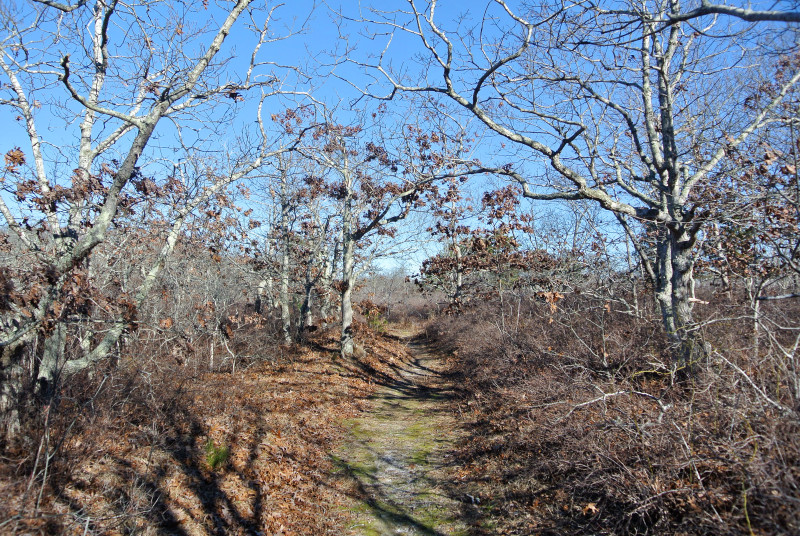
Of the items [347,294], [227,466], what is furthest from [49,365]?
[347,294]

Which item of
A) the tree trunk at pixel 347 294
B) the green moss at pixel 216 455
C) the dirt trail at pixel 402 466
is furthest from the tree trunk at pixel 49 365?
the tree trunk at pixel 347 294

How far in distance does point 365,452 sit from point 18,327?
5.23 metres

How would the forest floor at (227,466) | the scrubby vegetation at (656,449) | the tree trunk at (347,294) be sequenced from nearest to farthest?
the scrubby vegetation at (656,449) < the forest floor at (227,466) < the tree trunk at (347,294)

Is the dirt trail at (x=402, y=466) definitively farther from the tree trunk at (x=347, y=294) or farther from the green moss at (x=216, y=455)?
the tree trunk at (x=347, y=294)

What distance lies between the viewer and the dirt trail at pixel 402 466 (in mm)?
5488

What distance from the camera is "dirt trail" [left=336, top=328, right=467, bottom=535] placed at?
5.49 metres

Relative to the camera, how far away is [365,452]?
7.90 meters

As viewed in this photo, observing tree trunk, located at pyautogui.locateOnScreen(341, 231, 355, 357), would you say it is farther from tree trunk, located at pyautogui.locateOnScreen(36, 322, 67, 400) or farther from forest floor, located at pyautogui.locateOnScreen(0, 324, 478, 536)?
tree trunk, located at pyautogui.locateOnScreen(36, 322, 67, 400)

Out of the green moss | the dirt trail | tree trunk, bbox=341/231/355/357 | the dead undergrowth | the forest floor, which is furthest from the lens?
tree trunk, bbox=341/231/355/357

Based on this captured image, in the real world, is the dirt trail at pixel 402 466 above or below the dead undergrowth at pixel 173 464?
below

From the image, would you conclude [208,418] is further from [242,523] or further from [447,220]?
[447,220]

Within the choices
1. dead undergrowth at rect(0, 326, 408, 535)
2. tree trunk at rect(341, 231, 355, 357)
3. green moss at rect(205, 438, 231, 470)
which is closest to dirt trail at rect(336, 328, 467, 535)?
dead undergrowth at rect(0, 326, 408, 535)

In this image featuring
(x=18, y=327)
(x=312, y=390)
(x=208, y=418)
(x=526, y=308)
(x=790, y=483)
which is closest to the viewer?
(x=790, y=483)

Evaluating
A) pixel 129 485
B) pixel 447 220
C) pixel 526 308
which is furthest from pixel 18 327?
pixel 526 308
